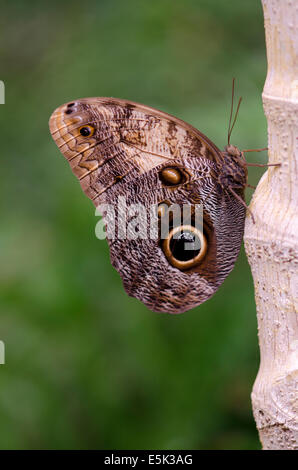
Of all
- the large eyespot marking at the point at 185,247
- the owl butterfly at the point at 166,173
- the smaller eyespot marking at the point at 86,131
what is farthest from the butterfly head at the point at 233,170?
the smaller eyespot marking at the point at 86,131

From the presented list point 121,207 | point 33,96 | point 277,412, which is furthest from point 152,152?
point 33,96

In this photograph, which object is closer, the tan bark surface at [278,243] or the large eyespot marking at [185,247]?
the tan bark surface at [278,243]

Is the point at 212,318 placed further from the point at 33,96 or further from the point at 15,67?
the point at 15,67

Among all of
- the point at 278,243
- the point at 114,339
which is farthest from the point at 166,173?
the point at 114,339

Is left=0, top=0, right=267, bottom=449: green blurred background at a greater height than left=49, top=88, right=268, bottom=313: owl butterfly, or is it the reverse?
left=49, top=88, right=268, bottom=313: owl butterfly

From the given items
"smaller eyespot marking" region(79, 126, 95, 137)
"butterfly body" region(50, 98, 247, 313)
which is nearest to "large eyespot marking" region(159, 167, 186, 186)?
"butterfly body" region(50, 98, 247, 313)

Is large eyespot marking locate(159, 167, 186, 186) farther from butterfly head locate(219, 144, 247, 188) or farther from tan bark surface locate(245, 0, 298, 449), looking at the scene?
tan bark surface locate(245, 0, 298, 449)

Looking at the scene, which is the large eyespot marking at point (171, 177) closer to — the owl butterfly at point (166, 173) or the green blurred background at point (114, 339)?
the owl butterfly at point (166, 173)

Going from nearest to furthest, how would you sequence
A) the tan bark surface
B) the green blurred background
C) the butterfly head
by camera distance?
1. the tan bark surface
2. the butterfly head
3. the green blurred background
